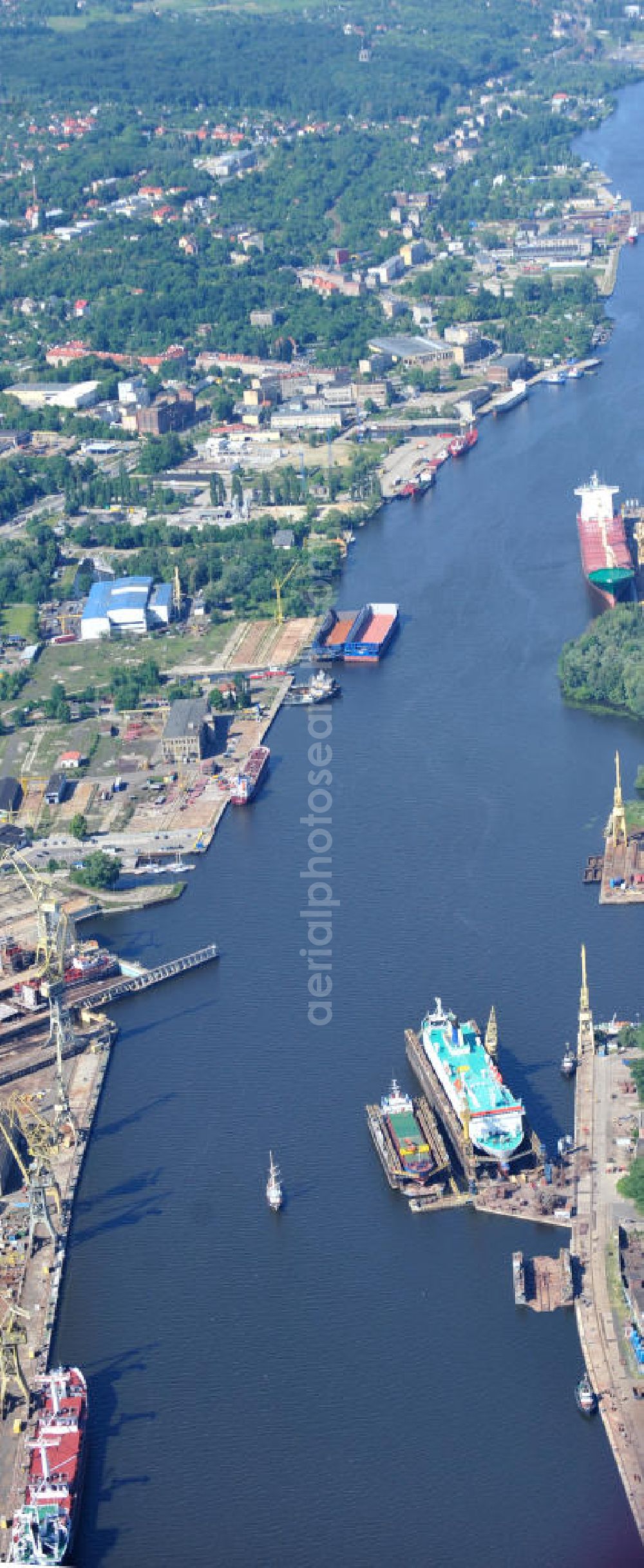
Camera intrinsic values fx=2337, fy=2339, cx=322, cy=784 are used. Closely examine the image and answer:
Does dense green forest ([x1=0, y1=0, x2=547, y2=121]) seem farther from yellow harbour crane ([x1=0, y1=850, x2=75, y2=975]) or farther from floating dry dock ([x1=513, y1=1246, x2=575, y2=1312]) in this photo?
floating dry dock ([x1=513, y1=1246, x2=575, y2=1312])

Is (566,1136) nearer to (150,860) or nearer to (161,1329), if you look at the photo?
(161,1329)

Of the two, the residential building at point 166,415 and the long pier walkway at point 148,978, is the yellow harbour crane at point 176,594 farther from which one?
the long pier walkway at point 148,978

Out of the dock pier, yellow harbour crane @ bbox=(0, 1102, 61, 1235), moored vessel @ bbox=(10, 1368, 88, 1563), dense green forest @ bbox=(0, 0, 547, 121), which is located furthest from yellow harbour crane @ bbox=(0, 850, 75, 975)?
dense green forest @ bbox=(0, 0, 547, 121)

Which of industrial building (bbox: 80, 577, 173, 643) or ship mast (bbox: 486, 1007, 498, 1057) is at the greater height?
ship mast (bbox: 486, 1007, 498, 1057)

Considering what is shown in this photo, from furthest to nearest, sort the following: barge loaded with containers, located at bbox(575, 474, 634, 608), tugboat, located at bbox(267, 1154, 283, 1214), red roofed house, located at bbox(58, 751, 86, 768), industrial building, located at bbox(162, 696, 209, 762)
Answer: barge loaded with containers, located at bbox(575, 474, 634, 608) → red roofed house, located at bbox(58, 751, 86, 768) → industrial building, located at bbox(162, 696, 209, 762) → tugboat, located at bbox(267, 1154, 283, 1214)

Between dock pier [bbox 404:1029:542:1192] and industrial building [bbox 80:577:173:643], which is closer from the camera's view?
dock pier [bbox 404:1029:542:1192]

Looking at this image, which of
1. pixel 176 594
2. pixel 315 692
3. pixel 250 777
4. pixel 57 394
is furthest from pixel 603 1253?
pixel 57 394
